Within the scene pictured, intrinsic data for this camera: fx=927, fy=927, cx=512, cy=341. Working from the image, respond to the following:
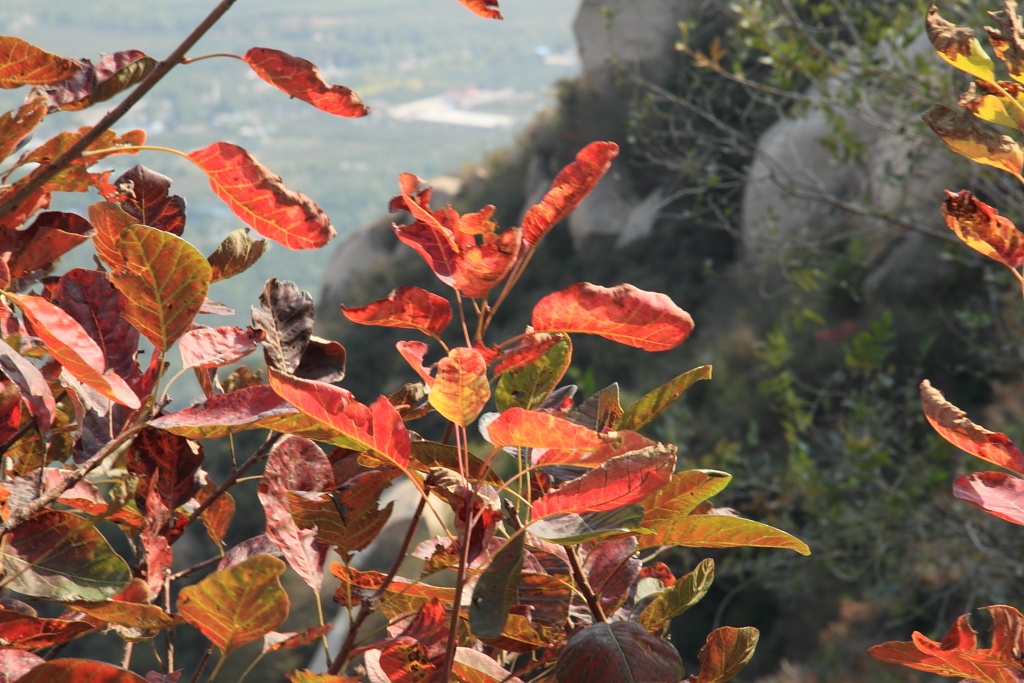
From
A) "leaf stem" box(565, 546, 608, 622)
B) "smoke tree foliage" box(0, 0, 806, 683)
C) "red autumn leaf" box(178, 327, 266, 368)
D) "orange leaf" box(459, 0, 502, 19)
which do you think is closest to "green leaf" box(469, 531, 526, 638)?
"smoke tree foliage" box(0, 0, 806, 683)

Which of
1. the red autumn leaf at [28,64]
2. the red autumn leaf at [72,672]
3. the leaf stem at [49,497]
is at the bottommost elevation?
the red autumn leaf at [72,672]

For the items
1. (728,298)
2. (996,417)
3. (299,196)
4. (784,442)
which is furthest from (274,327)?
(728,298)

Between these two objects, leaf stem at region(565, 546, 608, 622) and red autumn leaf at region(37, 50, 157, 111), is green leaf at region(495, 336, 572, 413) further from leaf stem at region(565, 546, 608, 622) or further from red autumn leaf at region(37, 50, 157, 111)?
red autumn leaf at region(37, 50, 157, 111)

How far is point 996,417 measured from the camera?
449cm

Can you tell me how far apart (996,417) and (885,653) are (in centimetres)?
450

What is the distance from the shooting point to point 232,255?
609 mm

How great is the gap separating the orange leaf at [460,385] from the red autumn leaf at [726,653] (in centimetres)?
21

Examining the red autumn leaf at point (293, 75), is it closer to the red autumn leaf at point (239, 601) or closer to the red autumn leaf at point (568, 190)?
the red autumn leaf at point (568, 190)

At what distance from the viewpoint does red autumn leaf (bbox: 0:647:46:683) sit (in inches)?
17.9

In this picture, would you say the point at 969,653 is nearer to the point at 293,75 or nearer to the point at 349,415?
the point at 349,415

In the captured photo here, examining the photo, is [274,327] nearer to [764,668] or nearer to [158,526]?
[158,526]

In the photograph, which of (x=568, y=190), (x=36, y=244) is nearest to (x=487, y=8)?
(x=568, y=190)

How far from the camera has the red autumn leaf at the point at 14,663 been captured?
0.46m

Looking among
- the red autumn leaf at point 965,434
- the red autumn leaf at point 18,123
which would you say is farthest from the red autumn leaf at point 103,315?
the red autumn leaf at point 965,434
